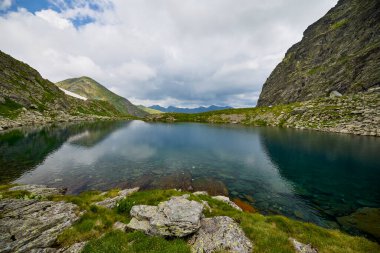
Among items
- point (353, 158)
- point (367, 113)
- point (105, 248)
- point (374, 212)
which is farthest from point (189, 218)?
point (367, 113)

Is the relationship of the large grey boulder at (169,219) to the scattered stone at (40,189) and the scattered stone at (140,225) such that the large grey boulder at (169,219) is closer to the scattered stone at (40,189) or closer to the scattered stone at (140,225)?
the scattered stone at (140,225)

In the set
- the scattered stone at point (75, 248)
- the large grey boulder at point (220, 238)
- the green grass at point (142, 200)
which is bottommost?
the green grass at point (142, 200)

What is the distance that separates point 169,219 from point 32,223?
33.9 feet

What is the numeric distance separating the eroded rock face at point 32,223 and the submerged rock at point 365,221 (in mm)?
30626

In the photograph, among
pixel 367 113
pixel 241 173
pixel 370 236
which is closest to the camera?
pixel 370 236

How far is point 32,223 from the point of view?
13.5 m

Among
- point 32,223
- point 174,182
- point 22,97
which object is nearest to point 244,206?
point 174,182

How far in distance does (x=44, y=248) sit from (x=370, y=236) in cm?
3050

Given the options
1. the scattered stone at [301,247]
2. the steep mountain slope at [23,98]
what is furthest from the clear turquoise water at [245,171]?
the steep mountain slope at [23,98]

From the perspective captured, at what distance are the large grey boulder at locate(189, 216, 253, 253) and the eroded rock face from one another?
10.1m

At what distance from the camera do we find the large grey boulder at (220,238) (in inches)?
492

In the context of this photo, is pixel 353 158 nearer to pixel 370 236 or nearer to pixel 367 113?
pixel 370 236

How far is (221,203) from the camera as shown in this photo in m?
22.5

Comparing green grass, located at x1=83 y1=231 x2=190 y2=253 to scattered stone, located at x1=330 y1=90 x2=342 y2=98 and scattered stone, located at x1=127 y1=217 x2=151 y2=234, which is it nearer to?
scattered stone, located at x1=127 y1=217 x2=151 y2=234
